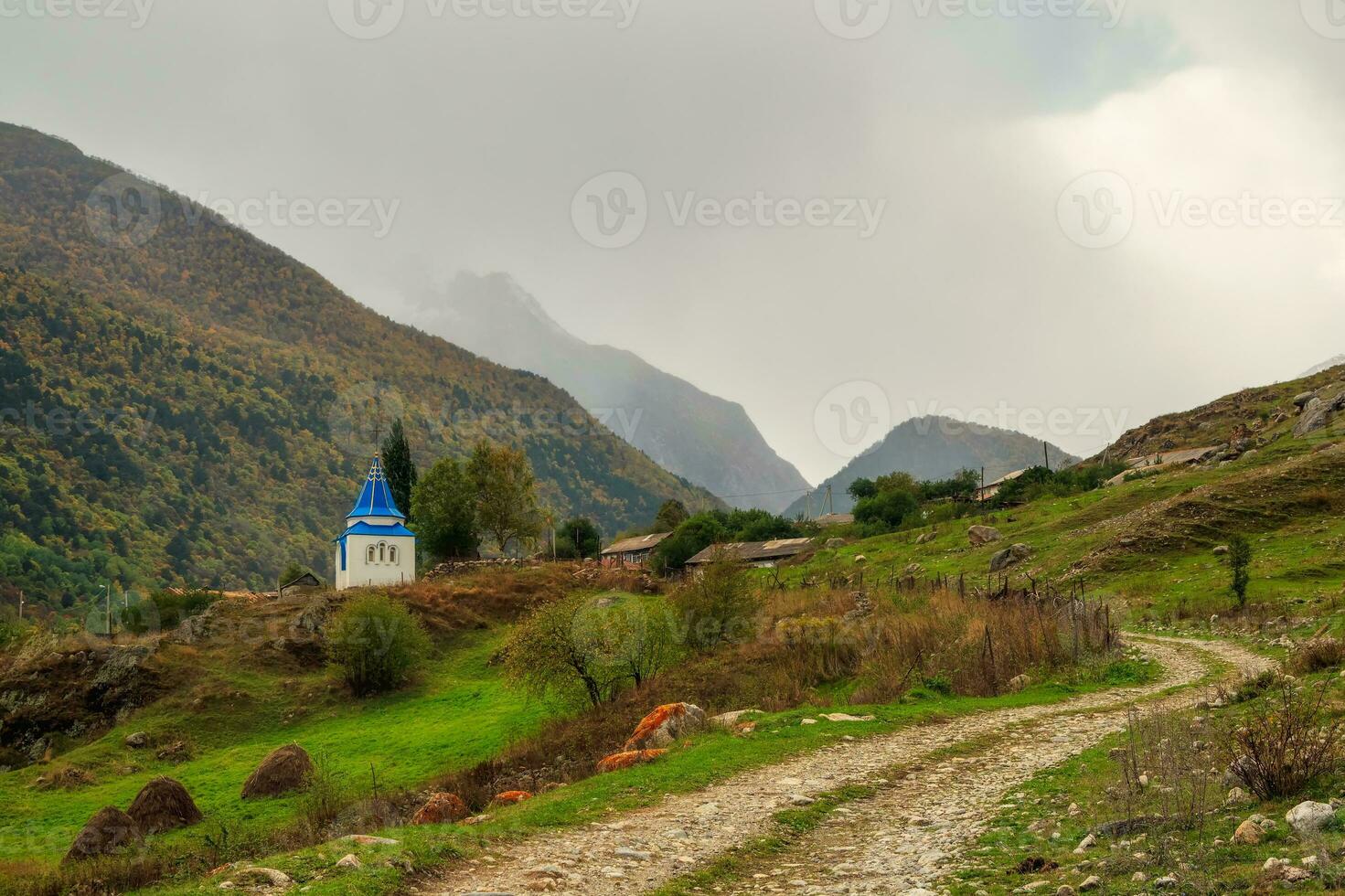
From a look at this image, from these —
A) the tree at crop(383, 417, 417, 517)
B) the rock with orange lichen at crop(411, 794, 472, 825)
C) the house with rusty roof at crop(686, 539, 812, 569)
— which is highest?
the tree at crop(383, 417, 417, 517)

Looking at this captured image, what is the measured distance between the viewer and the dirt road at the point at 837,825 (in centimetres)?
866

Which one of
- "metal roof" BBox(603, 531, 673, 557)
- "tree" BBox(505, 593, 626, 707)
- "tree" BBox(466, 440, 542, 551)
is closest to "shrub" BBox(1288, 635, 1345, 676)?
"tree" BBox(505, 593, 626, 707)

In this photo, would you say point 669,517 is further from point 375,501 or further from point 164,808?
point 164,808

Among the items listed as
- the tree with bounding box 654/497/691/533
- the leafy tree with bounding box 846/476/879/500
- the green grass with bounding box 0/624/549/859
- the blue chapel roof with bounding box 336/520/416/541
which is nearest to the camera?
the green grass with bounding box 0/624/549/859

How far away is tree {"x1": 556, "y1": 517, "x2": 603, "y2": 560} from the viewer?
93.6m

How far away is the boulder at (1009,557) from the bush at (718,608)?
1703cm

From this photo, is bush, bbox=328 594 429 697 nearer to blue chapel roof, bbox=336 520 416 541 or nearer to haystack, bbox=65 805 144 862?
haystack, bbox=65 805 144 862

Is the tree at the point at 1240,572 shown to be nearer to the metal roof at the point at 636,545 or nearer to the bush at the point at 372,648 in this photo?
the bush at the point at 372,648

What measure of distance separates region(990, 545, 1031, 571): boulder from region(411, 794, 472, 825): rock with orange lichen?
3437 cm

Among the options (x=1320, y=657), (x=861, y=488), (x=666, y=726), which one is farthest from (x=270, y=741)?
(x=861, y=488)

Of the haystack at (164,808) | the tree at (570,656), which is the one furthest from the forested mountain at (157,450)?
the tree at (570,656)

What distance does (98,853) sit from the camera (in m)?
21.6

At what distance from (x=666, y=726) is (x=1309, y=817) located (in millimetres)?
11961

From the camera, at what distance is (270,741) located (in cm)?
3903
